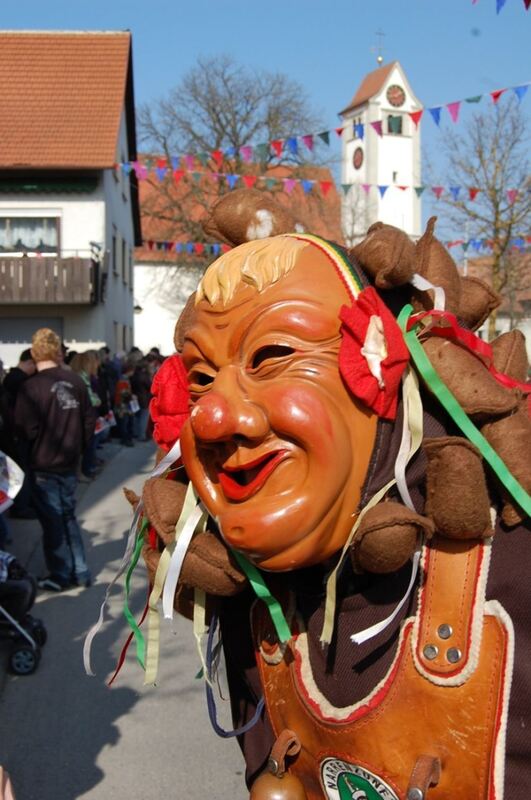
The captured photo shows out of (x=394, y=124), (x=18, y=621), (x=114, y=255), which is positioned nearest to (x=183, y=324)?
(x=18, y=621)

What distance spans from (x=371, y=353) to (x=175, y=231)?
115ft

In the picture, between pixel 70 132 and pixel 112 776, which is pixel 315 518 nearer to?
pixel 112 776

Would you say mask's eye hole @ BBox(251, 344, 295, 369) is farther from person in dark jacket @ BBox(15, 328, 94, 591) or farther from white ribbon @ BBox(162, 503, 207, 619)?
person in dark jacket @ BBox(15, 328, 94, 591)

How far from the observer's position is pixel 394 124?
177ft

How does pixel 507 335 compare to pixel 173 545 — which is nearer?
pixel 173 545

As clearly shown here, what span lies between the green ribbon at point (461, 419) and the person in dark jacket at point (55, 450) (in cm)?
518

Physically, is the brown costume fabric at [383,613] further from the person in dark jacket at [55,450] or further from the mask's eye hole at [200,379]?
the person in dark jacket at [55,450]

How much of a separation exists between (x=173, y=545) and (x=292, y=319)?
18.9 inches

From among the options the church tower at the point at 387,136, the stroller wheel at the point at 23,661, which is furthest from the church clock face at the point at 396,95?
the stroller wheel at the point at 23,661

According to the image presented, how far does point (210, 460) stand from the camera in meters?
1.52

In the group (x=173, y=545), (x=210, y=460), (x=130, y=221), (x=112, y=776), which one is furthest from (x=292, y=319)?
(x=130, y=221)

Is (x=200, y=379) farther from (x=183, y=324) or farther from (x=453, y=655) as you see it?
(x=453, y=655)

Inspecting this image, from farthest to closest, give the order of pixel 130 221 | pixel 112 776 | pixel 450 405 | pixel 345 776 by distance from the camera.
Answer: pixel 130 221, pixel 112 776, pixel 345 776, pixel 450 405

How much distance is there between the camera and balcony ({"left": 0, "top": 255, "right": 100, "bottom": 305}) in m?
18.7
